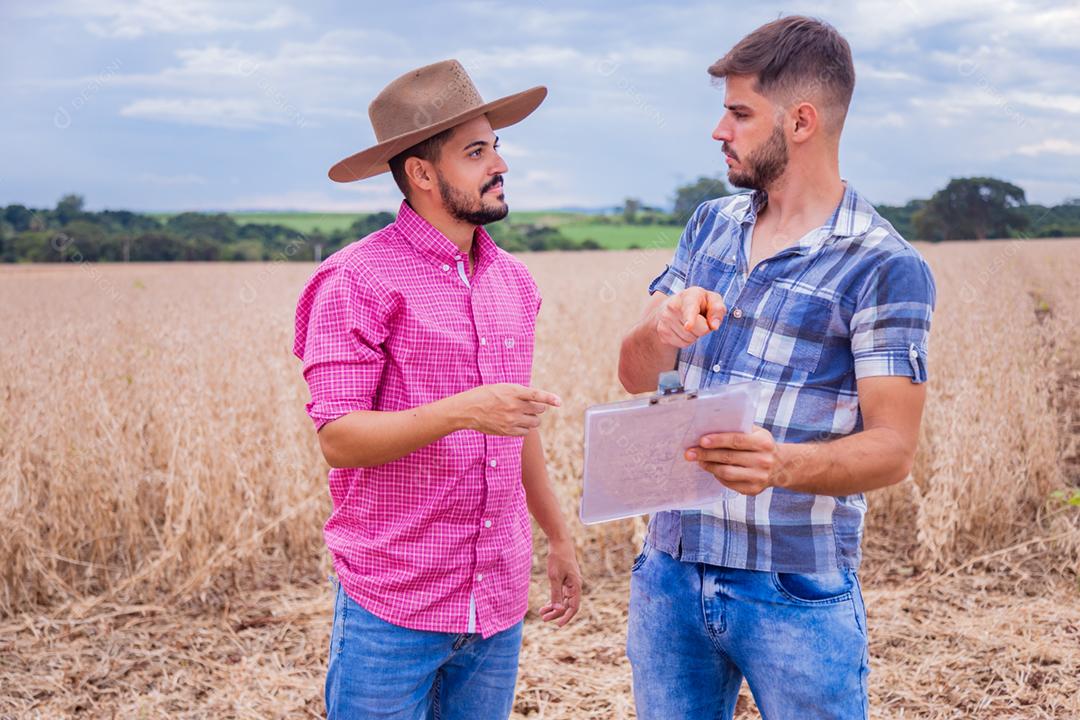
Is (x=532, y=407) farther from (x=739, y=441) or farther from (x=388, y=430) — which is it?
(x=739, y=441)

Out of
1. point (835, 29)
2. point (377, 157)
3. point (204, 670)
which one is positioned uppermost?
point (835, 29)

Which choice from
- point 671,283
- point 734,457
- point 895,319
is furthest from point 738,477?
point 671,283

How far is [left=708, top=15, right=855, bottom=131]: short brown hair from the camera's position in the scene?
75.9 inches

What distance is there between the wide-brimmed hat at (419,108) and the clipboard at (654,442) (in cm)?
90

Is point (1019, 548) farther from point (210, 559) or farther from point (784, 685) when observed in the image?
point (210, 559)

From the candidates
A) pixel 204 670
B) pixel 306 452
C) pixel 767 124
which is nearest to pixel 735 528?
pixel 767 124

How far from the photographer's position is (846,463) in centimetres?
177

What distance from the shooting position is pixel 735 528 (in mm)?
1959

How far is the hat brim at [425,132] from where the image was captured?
7.06ft

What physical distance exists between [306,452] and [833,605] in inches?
169

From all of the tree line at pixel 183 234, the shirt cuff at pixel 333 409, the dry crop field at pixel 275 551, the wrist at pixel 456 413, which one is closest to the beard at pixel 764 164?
the wrist at pixel 456 413

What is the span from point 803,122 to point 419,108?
0.91 meters

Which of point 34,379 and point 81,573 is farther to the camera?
point 34,379

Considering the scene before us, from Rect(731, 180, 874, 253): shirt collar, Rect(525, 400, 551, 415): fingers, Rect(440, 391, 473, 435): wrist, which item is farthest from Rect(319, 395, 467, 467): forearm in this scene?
Rect(731, 180, 874, 253): shirt collar
